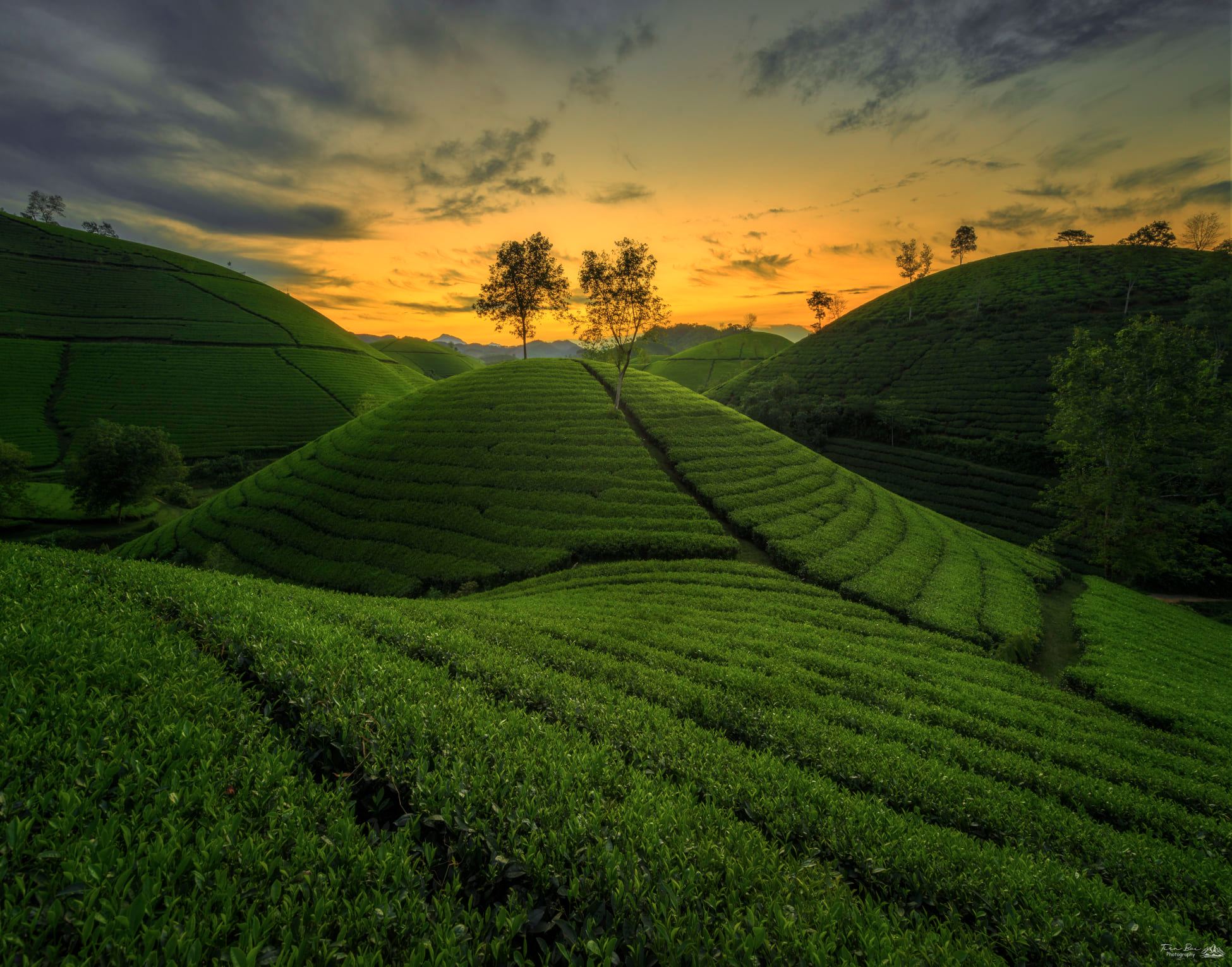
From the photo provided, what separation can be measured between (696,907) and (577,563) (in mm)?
17419

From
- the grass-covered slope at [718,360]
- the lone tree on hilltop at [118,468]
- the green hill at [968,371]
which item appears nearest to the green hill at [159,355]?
the lone tree on hilltop at [118,468]

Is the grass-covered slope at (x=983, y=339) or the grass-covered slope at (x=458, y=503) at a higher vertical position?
the grass-covered slope at (x=983, y=339)

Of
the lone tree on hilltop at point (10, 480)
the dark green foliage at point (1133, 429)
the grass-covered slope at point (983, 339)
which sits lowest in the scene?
the lone tree on hilltop at point (10, 480)

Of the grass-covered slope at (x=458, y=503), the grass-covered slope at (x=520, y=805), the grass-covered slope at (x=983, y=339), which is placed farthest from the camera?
the grass-covered slope at (x=983, y=339)

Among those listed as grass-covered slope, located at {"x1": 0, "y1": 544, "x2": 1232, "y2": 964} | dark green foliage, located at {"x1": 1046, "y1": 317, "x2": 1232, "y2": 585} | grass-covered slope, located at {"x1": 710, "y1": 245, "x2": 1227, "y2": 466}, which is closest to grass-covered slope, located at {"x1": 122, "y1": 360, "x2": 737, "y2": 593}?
grass-covered slope, located at {"x1": 0, "y1": 544, "x2": 1232, "y2": 964}

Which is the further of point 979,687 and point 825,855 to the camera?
point 979,687

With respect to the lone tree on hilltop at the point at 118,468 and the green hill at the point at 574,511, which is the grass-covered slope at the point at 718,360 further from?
the lone tree on hilltop at the point at 118,468

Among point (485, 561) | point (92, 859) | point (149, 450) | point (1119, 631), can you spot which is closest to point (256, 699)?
point (92, 859)

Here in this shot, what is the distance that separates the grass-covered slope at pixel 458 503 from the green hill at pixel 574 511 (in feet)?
0.36

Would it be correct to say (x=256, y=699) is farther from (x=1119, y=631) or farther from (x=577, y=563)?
(x=1119, y=631)

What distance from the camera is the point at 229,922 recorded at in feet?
10.2

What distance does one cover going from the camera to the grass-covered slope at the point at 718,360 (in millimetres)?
155625
